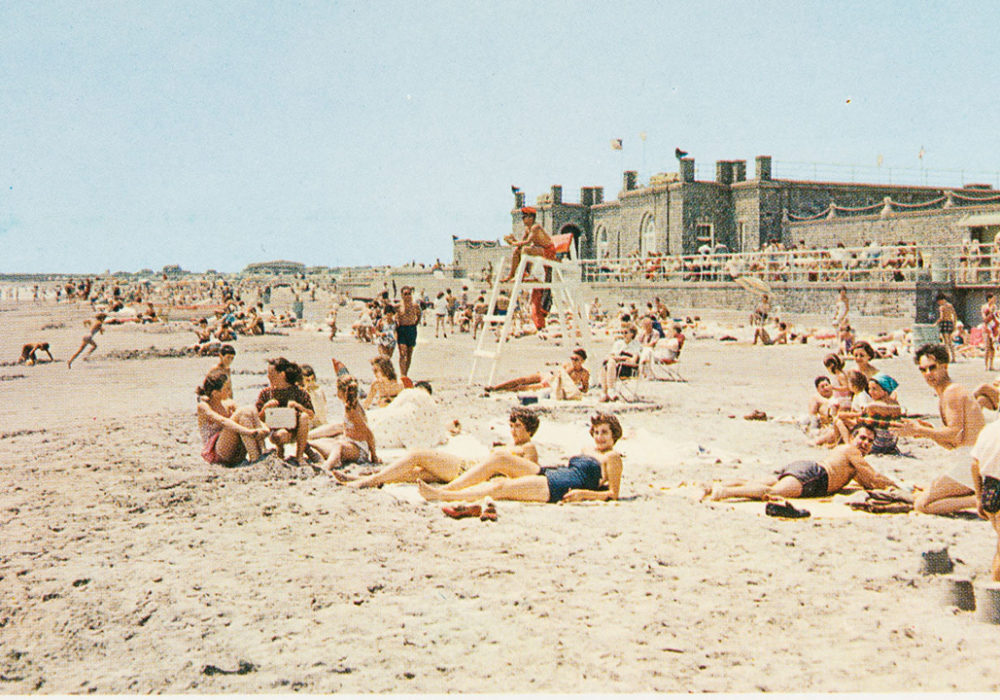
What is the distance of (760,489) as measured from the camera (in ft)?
20.4

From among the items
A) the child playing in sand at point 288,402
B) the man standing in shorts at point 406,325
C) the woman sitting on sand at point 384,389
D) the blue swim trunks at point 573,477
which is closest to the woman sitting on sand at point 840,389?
the blue swim trunks at point 573,477

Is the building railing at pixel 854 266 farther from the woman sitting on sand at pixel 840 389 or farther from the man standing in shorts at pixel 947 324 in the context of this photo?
the woman sitting on sand at pixel 840 389

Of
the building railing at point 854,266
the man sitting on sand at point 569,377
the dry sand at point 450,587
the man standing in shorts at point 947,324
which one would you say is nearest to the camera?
the dry sand at point 450,587

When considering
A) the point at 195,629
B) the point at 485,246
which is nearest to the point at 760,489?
the point at 195,629

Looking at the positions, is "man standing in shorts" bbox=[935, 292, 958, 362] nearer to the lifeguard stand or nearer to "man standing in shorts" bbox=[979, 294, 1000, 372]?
"man standing in shorts" bbox=[979, 294, 1000, 372]

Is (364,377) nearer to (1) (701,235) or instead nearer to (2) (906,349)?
(2) (906,349)

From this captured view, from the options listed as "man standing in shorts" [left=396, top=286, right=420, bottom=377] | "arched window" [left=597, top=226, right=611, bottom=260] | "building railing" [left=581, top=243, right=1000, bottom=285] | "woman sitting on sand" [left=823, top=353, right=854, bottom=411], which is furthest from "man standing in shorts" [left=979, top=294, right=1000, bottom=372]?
"arched window" [left=597, top=226, right=611, bottom=260]

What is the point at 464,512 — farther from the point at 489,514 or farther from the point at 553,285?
the point at 553,285

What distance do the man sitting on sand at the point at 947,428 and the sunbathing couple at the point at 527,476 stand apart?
2003mm

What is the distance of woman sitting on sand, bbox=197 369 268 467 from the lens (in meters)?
7.03

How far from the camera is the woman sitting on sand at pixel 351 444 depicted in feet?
23.3

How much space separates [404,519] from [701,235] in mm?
32256

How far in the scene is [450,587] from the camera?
4504mm

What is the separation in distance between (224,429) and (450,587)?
338 centimetres
